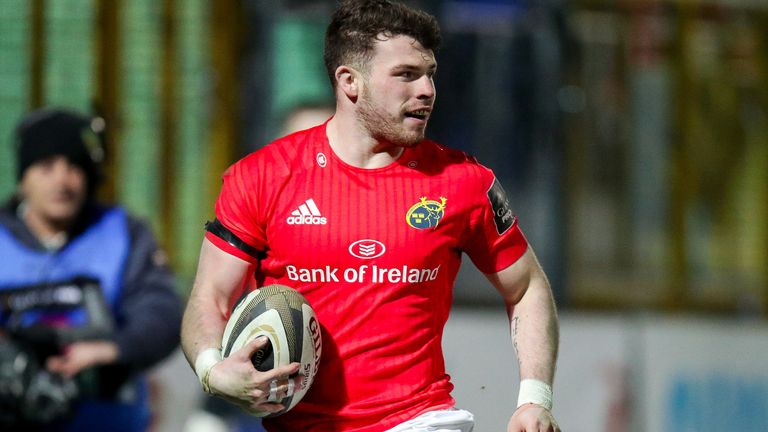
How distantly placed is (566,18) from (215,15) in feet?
8.51

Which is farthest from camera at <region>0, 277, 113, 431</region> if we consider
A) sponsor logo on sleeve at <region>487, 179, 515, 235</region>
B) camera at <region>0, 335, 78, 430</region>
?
sponsor logo on sleeve at <region>487, 179, 515, 235</region>

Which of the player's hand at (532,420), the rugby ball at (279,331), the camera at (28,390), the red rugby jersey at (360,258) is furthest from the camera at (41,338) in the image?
the player's hand at (532,420)

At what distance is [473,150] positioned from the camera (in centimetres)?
959

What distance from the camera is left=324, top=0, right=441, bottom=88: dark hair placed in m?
4.19

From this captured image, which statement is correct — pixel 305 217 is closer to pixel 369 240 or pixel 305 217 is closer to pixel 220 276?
pixel 369 240

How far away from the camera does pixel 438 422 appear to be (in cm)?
413

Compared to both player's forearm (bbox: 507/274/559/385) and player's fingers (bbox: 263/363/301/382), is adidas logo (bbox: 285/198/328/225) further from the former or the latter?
player's forearm (bbox: 507/274/559/385)

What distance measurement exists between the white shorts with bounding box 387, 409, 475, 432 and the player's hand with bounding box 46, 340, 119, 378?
2.03m

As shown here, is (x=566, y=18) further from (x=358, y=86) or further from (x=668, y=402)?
(x=358, y=86)

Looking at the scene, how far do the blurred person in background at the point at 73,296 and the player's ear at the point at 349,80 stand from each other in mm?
2024

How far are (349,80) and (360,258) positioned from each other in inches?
22.1

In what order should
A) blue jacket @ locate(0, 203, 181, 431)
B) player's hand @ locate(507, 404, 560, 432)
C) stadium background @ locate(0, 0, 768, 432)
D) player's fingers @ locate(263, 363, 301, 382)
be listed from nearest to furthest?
player's fingers @ locate(263, 363, 301, 382) < player's hand @ locate(507, 404, 560, 432) < blue jacket @ locate(0, 203, 181, 431) < stadium background @ locate(0, 0, 768, 432)

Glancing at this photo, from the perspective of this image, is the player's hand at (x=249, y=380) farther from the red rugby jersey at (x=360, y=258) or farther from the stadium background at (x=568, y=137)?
the stadium background at (x=568, y=137)

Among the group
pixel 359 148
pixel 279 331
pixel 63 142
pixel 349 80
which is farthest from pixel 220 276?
pixel 63 142
